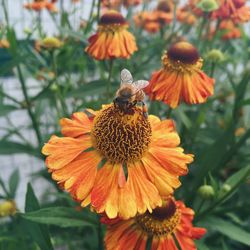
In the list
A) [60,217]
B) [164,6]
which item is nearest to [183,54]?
[60,217]

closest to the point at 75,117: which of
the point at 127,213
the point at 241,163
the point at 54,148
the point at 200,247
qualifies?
the point at 54,148

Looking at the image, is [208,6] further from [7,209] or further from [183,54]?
[7,209]

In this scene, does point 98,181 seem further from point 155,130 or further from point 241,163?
point 241,163

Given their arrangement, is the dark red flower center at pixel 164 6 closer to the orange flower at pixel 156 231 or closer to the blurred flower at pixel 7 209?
the blurred flower at pixel 7 209

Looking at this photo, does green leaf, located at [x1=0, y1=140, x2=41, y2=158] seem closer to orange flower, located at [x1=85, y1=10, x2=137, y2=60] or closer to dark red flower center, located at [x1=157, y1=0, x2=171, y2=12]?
orange flower, located at [x1=85, y1=10, x2=137, y2=60]

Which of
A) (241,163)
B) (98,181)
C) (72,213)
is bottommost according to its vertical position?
(241,163)

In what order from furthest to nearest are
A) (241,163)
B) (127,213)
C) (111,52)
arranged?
(241,163), (111,52), (127,213)
